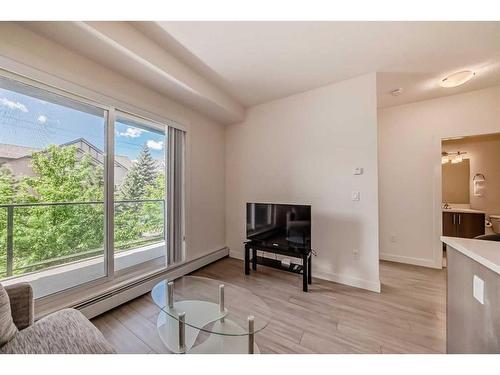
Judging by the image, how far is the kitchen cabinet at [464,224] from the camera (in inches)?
143

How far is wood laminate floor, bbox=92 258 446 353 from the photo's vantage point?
5.14ft

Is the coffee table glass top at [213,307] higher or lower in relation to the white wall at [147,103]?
lower

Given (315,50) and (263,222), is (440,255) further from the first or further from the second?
(315,50)

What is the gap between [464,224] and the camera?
3.71m

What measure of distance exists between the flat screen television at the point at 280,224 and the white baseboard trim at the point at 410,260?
1822mm

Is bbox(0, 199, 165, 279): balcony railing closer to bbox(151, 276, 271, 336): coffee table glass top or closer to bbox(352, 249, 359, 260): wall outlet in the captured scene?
bbox(151, 276, 271, 336): coffee table glass top

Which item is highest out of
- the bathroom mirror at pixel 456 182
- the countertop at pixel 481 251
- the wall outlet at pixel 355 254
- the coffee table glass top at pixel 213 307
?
the bathroom mirror at pixel 456 182

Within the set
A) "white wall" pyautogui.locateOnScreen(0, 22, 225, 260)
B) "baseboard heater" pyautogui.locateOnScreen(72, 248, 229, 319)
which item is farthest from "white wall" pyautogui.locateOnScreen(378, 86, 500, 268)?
"baseboard heater" pyautogui.locateOnScreen(72, 248, 229, 319)

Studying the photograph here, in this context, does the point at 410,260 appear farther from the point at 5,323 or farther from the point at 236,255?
the point at 5,323

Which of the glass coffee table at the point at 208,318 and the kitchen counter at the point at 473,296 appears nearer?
the kitchen counter at the point at 473,296

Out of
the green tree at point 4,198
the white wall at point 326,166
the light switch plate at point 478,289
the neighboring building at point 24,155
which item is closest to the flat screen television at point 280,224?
the white wall at point 326,166

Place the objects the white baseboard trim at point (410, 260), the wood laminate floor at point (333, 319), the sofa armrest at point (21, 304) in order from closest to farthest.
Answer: the sofa armrest at point (21, 304) < the wood laminate floor at point (333, 319) < the white baseboard trim at point (410, 260)

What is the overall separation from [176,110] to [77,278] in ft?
7.35

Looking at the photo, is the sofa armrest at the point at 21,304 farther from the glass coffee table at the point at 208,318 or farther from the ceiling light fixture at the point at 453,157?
the ceiling light fixture at the point at 453,157
